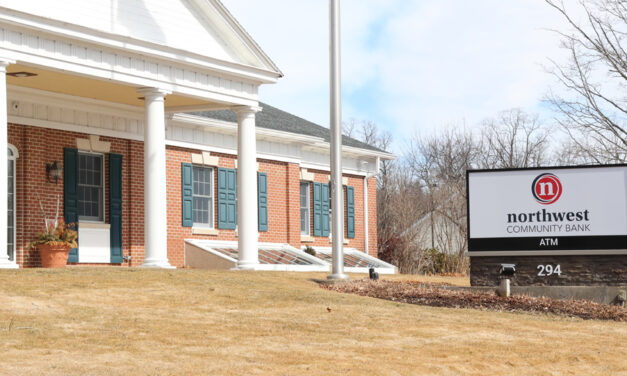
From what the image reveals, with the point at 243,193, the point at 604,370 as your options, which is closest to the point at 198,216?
the point at 243,193

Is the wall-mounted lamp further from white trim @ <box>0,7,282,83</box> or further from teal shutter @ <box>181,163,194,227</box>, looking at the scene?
teal shutter @ <box>181,163,194,227</box>

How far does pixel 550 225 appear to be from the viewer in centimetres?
1912

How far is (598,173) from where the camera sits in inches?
751

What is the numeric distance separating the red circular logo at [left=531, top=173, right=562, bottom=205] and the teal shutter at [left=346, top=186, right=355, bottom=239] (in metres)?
13.8

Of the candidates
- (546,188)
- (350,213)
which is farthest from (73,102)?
(350,213)

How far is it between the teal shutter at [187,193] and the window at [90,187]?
2.61 m

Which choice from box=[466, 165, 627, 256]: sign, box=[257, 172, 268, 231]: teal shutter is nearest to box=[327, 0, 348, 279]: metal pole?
box=[466, 165, 627, 256]: sign

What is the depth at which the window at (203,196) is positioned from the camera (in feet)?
88.6

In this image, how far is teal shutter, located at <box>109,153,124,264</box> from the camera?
2427cm

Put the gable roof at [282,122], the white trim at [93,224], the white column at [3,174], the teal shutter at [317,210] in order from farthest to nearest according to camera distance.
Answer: the teal shutter at [317,210] → the gable roof at [282,122] → the white trim at [93,224] → the white column at [3,174]

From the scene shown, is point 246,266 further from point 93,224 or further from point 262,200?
point 262,200

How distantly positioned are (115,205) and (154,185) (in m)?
3.65

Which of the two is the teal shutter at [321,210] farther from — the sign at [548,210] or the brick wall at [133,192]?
the sign at [548,210]

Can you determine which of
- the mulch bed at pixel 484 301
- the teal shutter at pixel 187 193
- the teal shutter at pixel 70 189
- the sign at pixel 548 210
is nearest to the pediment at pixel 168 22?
the teal shutter at pixel 70 189
